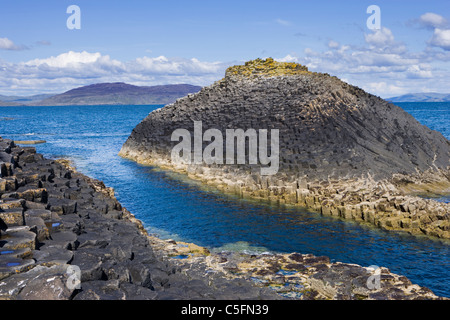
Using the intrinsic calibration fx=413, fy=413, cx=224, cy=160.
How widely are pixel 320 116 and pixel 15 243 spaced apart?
3337cm

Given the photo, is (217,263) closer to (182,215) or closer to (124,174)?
(182,215)

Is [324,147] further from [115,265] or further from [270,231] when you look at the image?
[115,265]

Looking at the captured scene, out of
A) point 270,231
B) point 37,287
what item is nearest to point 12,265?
point 37,287

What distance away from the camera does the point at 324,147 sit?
37125 mm

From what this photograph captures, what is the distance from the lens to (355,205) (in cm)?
2867

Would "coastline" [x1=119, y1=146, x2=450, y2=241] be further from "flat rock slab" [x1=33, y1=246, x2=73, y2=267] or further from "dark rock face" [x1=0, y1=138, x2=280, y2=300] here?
"flat rock slab" [x1=33, y1=246, x2=73, y2=267]

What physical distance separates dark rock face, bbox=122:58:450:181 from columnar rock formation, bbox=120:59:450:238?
10 cm

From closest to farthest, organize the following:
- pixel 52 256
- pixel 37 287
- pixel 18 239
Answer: pixel 37 287 → pixel 52 256 → pixel 18 239

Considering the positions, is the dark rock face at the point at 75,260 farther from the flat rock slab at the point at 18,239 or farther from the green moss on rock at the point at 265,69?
the green moss on rock at the point at 265,69

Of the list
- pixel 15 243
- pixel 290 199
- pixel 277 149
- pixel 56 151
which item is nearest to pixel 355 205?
pixel 290 199

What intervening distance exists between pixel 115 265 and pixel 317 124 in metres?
31.0

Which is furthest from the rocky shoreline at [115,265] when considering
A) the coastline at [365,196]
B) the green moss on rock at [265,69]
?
the green moss on rock at [265,69]
